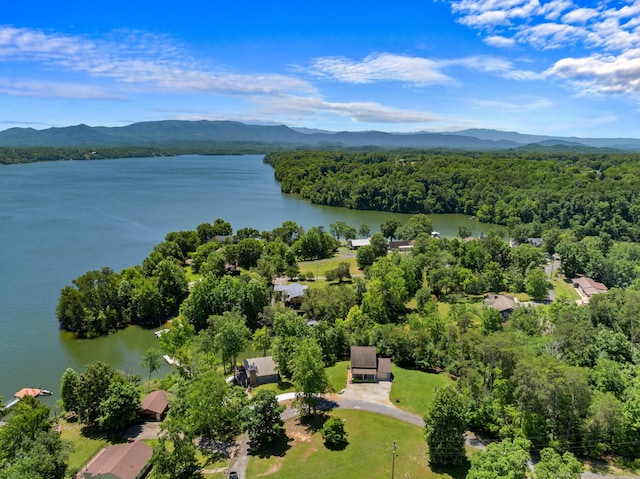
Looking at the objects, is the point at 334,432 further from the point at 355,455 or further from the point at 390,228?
the point at 390,228

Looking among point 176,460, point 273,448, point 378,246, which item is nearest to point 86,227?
point 378,246

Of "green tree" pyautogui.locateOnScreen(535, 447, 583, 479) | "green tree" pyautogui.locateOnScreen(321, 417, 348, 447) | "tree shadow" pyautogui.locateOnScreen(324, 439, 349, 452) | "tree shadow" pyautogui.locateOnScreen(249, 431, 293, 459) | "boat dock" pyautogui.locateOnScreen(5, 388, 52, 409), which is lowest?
"boat dock" pyautogui.locateOnScreen(5, 388, 52, 409)

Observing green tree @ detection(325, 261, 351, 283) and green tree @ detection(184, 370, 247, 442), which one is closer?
green tree @ detection(184, 370, 247, 442)

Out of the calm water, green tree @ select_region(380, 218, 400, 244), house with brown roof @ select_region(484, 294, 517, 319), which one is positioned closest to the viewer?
the calm water

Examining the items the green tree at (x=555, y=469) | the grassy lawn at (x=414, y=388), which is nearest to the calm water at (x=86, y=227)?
the grassy lawn at (x=414, y=388)

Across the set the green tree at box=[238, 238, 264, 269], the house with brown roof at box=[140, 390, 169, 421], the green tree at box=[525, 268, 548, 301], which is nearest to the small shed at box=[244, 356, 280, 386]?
the house with brown roof at box=[140, 390, 169, 421]

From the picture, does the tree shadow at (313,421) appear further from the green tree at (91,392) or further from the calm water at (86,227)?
the calm water at (86,227)

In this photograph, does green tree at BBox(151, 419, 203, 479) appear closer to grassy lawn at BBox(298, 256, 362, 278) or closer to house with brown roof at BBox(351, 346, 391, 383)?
house with brown roof at BBox(351, 346, 391, 383)

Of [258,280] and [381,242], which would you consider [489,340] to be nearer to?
[258,280]
